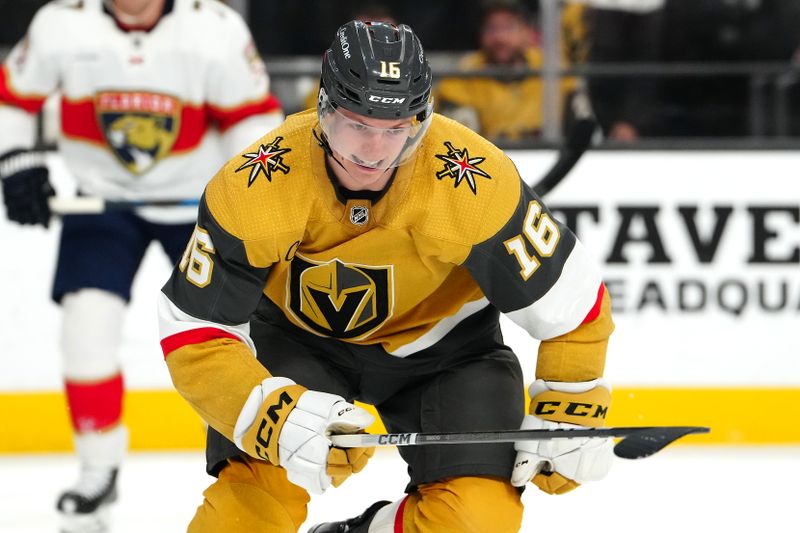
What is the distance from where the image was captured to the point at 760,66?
475 centimetres

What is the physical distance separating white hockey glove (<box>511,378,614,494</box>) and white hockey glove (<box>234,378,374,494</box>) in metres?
0.28

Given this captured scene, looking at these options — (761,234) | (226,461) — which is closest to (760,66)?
(761,234)

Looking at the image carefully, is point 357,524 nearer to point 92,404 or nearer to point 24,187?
point 92,404

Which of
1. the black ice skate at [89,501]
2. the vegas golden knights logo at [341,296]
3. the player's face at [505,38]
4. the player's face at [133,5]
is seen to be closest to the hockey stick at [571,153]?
the player's face at [505,38]

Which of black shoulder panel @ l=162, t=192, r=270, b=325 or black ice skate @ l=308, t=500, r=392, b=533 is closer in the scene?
black shoulder panel @ l=162, t=192, r=270, b=325

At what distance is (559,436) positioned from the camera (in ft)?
6.80

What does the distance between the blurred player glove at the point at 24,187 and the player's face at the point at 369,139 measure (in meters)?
1.79

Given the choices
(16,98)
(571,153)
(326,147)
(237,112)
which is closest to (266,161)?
(326,147)

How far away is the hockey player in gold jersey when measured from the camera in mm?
2070

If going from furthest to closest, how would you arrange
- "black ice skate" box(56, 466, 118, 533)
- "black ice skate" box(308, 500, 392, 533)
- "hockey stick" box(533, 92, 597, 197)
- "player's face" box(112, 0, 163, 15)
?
"hockey stick" box(533, 92, 597, 197)
"player's face" box(112, 0, 163, 15)
"black ice skate" box(56, 466, 118, 533)
"black ice skate" box(308, 500, 392, 533)

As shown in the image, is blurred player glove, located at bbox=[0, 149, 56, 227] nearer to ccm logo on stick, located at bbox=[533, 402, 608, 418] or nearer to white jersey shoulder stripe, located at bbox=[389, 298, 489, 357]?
white jersey shoulder stripe, located at bbox=[389, 298, 489, 357]

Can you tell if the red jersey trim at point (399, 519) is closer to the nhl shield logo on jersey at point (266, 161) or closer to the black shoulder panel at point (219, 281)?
the black shoulder panel at point (219, 281)

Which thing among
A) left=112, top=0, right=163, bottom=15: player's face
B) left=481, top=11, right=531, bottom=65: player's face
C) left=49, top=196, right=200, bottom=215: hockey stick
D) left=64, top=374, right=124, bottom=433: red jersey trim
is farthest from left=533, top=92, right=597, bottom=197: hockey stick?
left=64, top=374, right=124, bottom=433: red jersey trim

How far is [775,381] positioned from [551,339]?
7.78 feet
